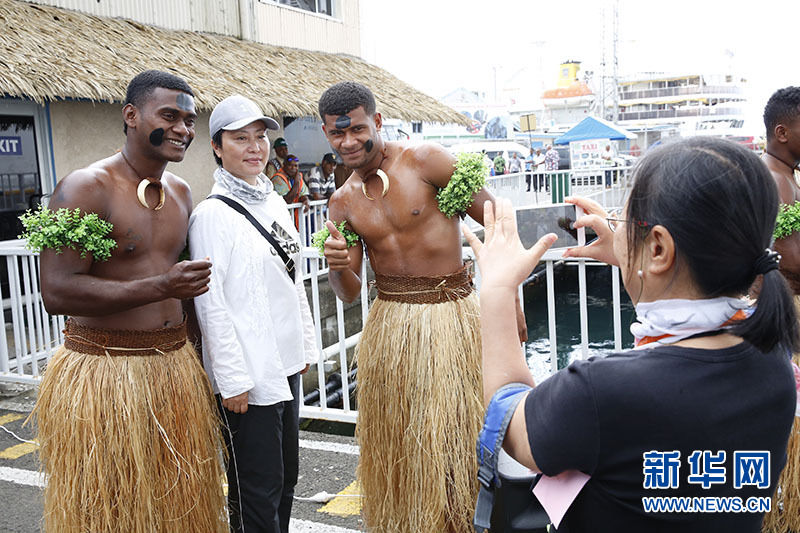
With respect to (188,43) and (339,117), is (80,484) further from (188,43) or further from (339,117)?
(188,43)

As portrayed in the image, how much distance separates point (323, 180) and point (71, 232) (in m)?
9.60

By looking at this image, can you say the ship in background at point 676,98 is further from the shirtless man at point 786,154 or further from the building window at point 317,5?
the shirtless man at point 786,154

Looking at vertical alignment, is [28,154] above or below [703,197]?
above

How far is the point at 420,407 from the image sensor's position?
2883mm

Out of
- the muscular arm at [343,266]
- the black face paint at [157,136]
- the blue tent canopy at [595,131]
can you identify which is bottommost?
the muscular arm at [343,266]

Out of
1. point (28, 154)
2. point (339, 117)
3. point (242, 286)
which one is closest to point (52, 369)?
point (242, 286)

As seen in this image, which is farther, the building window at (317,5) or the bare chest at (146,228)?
the building window at (317,5)

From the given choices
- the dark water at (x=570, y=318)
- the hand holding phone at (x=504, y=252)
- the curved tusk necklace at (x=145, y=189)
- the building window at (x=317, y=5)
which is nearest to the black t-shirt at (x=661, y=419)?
the hand holding phone at (x=504, y=252)

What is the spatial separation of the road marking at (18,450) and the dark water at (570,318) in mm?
7732

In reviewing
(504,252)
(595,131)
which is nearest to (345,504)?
(504,252)

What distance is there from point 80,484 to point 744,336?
7.63ft

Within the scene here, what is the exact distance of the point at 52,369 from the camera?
2600 mm

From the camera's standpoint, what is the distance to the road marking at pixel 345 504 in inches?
135

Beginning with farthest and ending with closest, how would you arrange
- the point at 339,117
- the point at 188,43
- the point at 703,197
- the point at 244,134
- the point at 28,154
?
the point at 188,43
the point at 28,154
the point at 339,117
the point at 244,134
the point at 703,197
